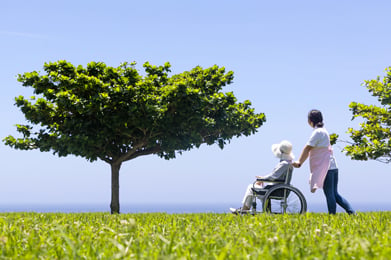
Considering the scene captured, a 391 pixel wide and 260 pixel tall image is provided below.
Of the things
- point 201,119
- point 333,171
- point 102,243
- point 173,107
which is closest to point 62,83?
point 173,107

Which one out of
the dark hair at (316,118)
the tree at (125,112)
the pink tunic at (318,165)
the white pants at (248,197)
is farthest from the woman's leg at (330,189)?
the tree at (125,112)

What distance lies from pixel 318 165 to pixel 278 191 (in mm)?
1231

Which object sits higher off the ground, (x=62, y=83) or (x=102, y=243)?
(x=62, y=83)

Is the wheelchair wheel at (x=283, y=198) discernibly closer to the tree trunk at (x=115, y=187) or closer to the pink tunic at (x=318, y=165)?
the pink tunic at (x=318, y=165)

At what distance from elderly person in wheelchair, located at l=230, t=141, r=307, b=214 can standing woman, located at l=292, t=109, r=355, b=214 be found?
661mm

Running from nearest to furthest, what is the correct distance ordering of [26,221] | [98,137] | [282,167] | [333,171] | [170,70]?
[26,221]
[333,171]
[282,167]
[98,137]
[170,70]

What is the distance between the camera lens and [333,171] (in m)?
10.6

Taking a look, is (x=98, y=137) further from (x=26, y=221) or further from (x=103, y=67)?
(x=26, y=221)

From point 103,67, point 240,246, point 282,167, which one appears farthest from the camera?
point 103,67

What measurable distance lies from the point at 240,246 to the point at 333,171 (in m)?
6.96

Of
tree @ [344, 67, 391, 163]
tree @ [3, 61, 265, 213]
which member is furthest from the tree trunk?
tree @ [344, 67, 391, 163]

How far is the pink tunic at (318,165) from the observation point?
1061 cm

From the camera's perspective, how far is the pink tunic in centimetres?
1061

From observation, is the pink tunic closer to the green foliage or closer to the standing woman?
the standing woman
